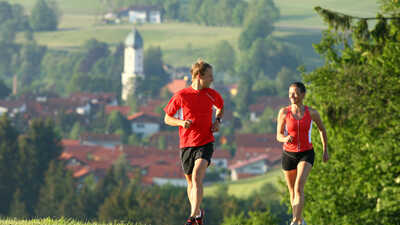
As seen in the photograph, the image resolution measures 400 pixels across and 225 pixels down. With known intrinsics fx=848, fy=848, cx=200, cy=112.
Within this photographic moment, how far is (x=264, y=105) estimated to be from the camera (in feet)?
569

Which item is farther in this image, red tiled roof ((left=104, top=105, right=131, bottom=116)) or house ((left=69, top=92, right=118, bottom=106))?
house ((left=69, top=92, right=118, bottom=106))

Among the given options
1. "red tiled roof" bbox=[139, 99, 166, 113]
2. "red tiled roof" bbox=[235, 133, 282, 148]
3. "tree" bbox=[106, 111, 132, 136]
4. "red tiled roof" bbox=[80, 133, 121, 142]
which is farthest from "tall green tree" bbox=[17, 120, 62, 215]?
"red tiled roof" bbox=[139, 99, 166, 113]

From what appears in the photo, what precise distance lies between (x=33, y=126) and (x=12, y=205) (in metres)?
19.2

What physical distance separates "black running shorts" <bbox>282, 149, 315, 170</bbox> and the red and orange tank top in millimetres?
46

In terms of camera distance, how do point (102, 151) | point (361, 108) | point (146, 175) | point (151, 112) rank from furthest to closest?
point (151, 112) < point (102, 151) < point (146, 175) < point (361, 108)

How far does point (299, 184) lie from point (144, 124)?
147m

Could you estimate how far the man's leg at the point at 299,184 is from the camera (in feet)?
30.0

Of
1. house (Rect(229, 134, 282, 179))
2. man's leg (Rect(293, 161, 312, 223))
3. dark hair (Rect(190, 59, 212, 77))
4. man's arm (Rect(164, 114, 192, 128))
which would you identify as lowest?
house (Rect(229, 134, 282, 179))

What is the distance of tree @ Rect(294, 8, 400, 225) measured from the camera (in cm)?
1722

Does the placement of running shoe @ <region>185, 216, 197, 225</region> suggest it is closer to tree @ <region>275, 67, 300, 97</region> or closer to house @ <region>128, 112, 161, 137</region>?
house @ <region>128, 112, 161, 137</region>

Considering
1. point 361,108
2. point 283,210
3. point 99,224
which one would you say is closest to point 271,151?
point 283,210

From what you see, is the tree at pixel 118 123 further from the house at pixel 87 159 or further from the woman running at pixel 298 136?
A: the woman running at pixel 298 136

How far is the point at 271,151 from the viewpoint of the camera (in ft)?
457

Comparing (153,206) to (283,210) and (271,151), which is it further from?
(271,151)
